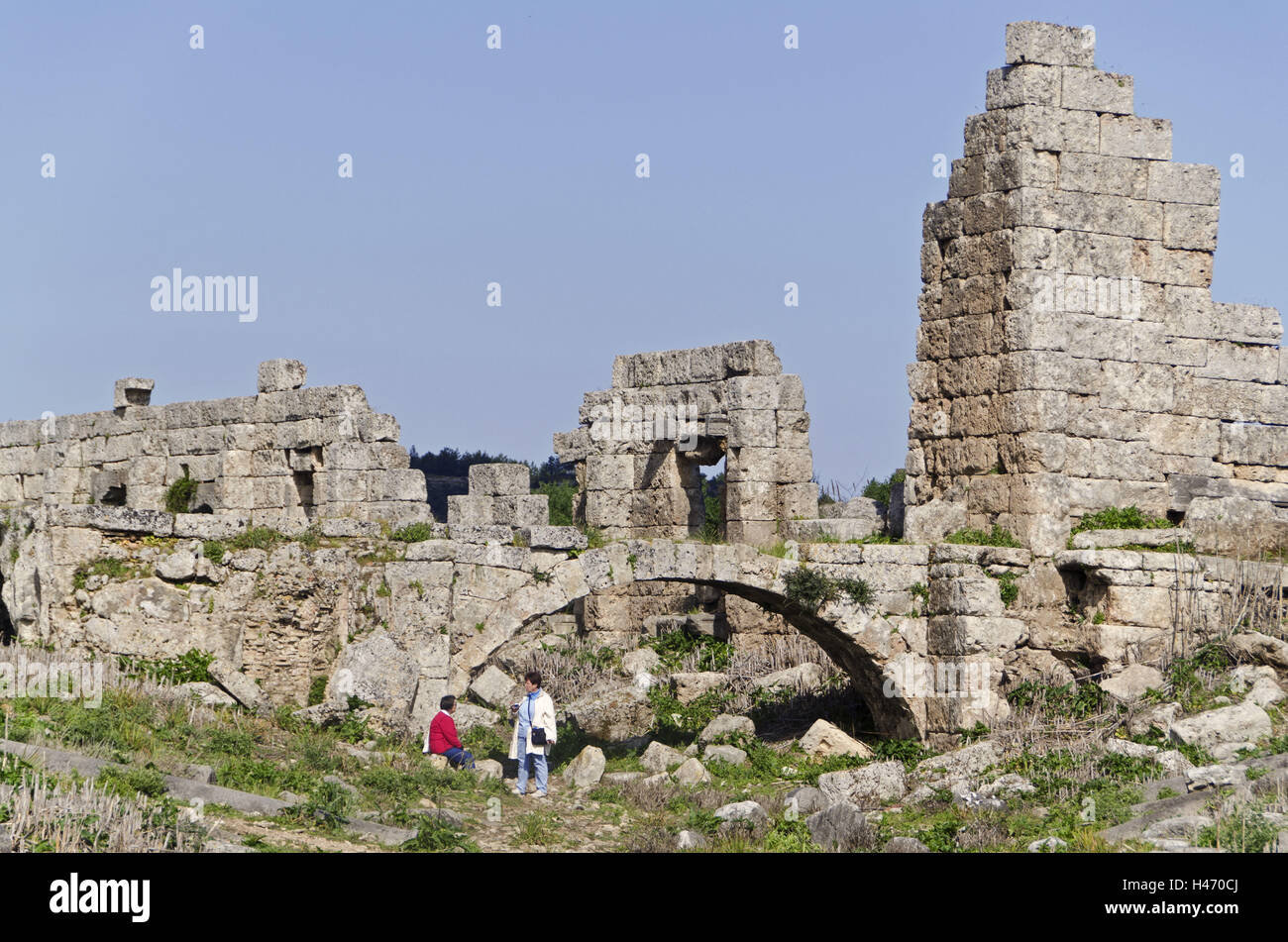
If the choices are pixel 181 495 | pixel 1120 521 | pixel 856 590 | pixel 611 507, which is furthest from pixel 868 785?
pixel 181 495

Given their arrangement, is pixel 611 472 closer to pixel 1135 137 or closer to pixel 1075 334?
pixel 1075 334

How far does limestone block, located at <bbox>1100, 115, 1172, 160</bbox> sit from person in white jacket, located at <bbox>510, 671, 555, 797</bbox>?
8.73 meters

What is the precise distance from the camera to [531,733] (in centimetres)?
1594

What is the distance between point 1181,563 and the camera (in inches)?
699

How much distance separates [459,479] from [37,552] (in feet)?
90.1

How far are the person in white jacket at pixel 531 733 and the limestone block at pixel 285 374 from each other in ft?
27.9

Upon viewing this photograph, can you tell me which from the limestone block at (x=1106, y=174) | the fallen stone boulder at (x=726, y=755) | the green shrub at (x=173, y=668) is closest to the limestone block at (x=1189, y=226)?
the limestone block at (x=1106, y=174)

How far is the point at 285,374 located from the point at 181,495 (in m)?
2.72

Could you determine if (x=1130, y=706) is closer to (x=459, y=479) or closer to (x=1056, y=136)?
(x=1056, y=136)

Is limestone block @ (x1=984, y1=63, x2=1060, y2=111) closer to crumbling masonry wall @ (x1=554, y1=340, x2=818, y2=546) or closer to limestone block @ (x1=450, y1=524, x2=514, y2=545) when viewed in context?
crumbling masonry wall @ (x1=554, y1=340, x2=818, y2=546)

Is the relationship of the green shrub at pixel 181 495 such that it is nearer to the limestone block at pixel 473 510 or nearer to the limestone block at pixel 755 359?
the limestone block at pixel 473 510

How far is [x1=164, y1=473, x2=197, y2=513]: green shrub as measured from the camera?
24234 millimetres
